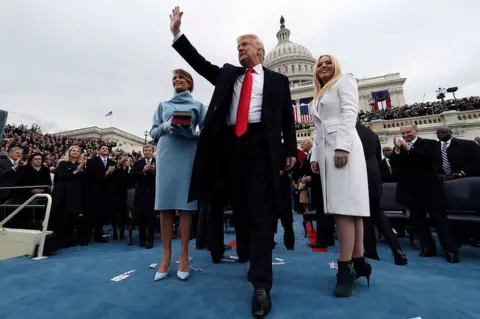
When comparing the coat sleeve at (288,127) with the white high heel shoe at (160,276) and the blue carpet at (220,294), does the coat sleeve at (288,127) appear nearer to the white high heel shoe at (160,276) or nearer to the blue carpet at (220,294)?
the blue carpet at (220,294)

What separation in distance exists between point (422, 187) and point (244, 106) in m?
3.35

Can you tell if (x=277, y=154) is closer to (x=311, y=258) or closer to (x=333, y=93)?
(x=333, y=93)

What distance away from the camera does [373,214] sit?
3477 mm

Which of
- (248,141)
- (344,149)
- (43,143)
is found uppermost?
(43,143)

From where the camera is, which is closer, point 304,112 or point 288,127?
point 288,127

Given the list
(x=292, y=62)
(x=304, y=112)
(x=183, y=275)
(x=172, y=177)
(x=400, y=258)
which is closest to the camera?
(x=183, y=275)

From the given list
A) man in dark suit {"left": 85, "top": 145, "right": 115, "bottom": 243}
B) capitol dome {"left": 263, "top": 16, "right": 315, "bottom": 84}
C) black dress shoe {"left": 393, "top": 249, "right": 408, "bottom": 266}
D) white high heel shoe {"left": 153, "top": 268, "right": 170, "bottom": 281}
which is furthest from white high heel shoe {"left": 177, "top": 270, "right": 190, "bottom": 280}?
capitol dome {"left": 263, "top": 16, "right": 315, "bottom": 84}

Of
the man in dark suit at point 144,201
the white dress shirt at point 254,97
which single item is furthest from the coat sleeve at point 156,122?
the man in dark suit at point 144,201

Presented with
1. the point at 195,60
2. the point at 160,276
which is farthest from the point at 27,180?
the point at 195,60

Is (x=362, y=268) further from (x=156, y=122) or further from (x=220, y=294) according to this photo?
(x=156, y=122)

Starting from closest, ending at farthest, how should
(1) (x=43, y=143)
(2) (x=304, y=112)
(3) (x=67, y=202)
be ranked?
1. (3) (x=67, y=202)
2. (1) (x=43, y=143)
3. (2) (x=304, y=112)

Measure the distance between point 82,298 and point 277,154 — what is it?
6.07 feet

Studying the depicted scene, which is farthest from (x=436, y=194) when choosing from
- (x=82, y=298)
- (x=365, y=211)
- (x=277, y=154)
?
(x=82, y=298)

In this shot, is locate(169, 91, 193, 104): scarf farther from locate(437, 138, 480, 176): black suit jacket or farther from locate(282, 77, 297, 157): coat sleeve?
locate(437, 138, 480, 176): black suit jacket
